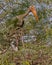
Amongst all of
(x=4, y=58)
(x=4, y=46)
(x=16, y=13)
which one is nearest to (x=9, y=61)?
(x=4, y=58)

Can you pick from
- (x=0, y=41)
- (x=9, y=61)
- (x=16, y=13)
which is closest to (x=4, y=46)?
(x=0, y=41)

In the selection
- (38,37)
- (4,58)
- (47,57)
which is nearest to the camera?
(4,58)

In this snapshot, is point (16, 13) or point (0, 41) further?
point (16, 13)

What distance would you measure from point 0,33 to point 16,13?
282 millimetres

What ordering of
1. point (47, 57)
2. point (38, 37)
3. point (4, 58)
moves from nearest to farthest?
1. point (4, 58)
2. point (47, 57)
3. point (38, 37)

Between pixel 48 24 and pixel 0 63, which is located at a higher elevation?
pixel 48 24

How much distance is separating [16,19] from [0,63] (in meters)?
0.39

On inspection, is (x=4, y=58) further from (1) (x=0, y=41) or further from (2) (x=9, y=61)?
(1) (x=0, y=41)

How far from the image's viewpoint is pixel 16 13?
2137 mm

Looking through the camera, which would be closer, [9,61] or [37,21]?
[9,61]

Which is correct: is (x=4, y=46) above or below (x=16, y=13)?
below

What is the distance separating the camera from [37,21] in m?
2.03

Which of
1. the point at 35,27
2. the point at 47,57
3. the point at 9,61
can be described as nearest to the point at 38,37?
the point at 35,27

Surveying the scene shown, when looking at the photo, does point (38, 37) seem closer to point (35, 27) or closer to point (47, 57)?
point (35, 27)
